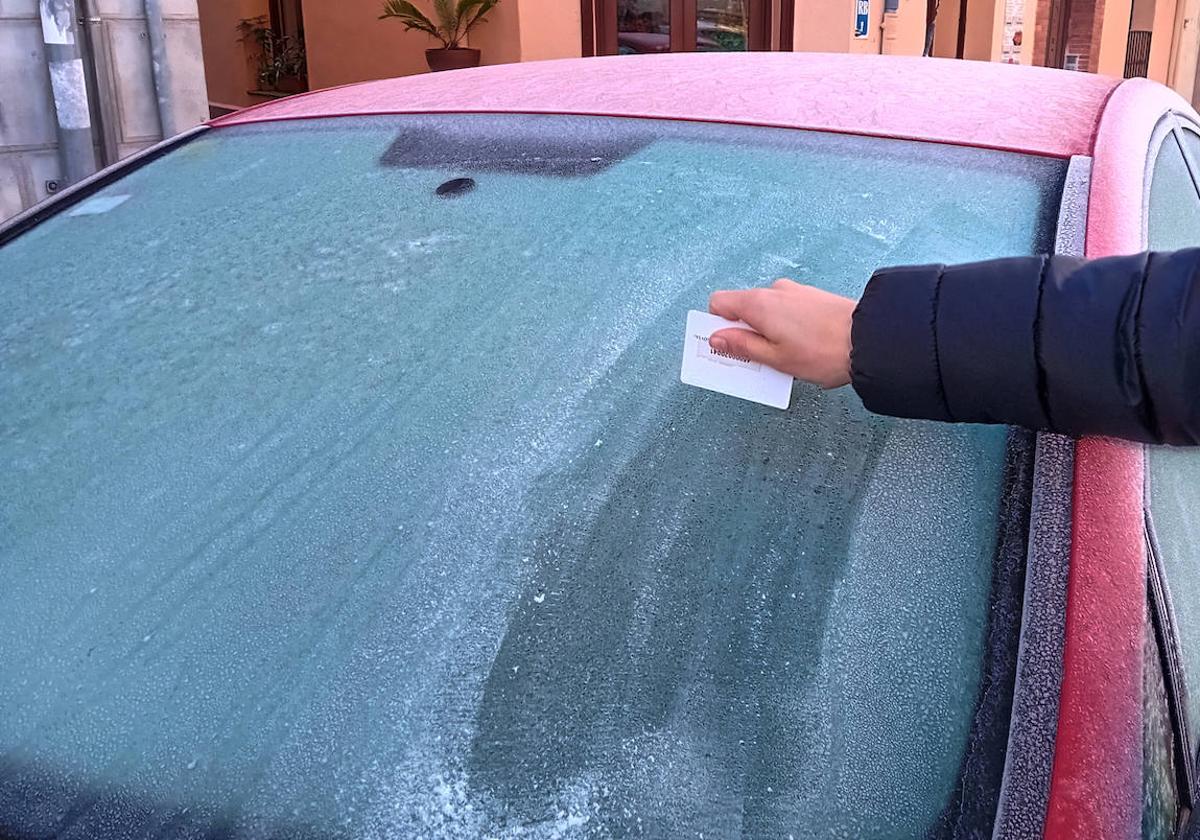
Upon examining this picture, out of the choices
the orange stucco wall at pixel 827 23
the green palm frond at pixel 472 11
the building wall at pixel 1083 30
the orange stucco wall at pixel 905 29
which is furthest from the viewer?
the building wall at pixel 1083 30

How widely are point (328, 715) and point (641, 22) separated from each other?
29.5 ft

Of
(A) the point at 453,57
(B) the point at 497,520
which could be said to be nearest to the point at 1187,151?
(B) the point at 497,520

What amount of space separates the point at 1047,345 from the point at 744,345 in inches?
10.7

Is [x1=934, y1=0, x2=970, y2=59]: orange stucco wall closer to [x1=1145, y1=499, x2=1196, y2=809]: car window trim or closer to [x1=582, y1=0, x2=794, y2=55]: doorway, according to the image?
[x1=582, y1=0, x2=794, y2=55]: doorway

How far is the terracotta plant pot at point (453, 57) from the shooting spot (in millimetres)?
8836

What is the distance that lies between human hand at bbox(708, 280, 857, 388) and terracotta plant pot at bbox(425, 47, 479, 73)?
26.9 ft

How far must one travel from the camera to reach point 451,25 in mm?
8836

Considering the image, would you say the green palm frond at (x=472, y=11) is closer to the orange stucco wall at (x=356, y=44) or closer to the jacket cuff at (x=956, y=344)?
the orange stucco wall at (x=356, y=44)

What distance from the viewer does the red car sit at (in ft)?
2.84

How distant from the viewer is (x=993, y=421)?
979mm

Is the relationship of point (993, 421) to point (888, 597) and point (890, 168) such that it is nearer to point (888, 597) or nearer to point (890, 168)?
point (888, 597)

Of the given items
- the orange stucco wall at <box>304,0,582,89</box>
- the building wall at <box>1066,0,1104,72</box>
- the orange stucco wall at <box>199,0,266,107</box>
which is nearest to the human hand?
the orange stucco wall at <box>304,0,582,89</box>

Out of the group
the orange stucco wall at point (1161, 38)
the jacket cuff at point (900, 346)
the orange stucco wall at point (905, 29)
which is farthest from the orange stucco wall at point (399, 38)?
the orange stucco wall at point (1161, 38)

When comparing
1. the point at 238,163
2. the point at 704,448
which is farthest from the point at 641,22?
the point at 704,448
